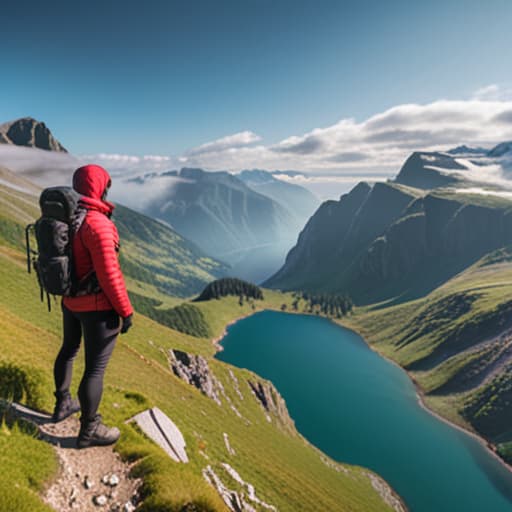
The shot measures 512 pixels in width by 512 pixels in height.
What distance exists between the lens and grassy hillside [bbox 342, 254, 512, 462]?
103 m

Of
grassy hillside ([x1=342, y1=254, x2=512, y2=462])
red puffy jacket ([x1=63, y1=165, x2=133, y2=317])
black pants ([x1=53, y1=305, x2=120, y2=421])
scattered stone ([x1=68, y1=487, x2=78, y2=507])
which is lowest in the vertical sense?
grassy hillside ([x1=342, y1=254, x2=512, y2=462])

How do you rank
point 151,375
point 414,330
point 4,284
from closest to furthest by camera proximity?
1. point 151,375
2. point 4,284
3. point 414,330

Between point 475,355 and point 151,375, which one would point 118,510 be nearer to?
point 151,375

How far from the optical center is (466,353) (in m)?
133

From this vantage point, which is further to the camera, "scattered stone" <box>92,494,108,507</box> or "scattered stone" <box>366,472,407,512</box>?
"scattered stone" <box>366,472,407,512</box>

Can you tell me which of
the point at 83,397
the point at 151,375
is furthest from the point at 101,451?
the point at 151,375

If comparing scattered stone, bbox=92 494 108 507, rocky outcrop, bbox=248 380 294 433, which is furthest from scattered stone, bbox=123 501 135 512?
rocky outcrop, bbox=248 380 294 433

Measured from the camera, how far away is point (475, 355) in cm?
12594

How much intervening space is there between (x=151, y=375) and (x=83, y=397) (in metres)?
26.5

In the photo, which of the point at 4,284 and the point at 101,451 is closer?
the point at 101,451

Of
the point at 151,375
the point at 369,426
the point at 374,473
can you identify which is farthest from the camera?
the point at 369,426

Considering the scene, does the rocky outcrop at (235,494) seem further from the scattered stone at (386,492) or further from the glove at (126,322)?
the scattered stone at (386,492)

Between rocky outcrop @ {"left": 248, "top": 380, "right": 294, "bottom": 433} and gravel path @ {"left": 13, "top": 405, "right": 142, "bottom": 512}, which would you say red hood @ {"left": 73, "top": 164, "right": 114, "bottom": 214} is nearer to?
gravel path @ {"left": 13, "top": 405, "right": 142, "bottom": 512}

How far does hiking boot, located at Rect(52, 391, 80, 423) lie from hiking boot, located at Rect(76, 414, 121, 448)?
1.43 metres
